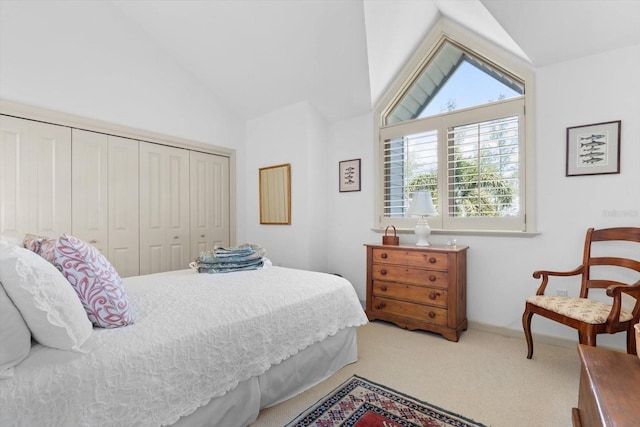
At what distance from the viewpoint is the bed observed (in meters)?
1.04

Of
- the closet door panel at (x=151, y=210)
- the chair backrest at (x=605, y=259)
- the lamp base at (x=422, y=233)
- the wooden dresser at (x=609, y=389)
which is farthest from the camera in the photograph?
the closet door panel at (x=151, y=210)

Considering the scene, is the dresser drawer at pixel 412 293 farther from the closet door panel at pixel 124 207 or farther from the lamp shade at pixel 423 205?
the closet door panel at pixel 124 207

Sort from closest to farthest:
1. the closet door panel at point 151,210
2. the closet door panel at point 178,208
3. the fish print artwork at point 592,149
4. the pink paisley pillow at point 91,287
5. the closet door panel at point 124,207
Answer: the pink paisley pillow at point 91,287
the fish print artwork at point 592,149
the closet door panel at point 124,207
the closet door panel at point 151,210
the closet door panel at point 178,208

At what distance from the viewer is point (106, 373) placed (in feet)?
3.64

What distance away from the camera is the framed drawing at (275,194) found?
403 cm

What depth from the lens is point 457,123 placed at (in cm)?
322

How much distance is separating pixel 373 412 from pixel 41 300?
5.33 ft

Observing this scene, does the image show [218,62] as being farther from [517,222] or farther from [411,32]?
[517,222]

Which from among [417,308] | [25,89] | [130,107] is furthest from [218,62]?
[417,308]

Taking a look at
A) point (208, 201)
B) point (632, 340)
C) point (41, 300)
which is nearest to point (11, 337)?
point (41, 300)

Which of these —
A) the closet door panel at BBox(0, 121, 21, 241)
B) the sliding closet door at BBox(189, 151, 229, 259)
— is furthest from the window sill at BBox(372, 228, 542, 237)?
the closet door panel at BBox(0, 121, 21, 241)

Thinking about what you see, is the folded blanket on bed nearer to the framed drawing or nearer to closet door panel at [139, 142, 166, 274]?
closet door panel at [139, 142, 166, 274]

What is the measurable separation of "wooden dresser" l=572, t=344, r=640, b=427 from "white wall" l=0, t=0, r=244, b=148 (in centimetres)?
398

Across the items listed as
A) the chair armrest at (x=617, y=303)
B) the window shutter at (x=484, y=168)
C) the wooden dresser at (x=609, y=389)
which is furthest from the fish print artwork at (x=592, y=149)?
the wooden dresser at (x=609, y=389)
